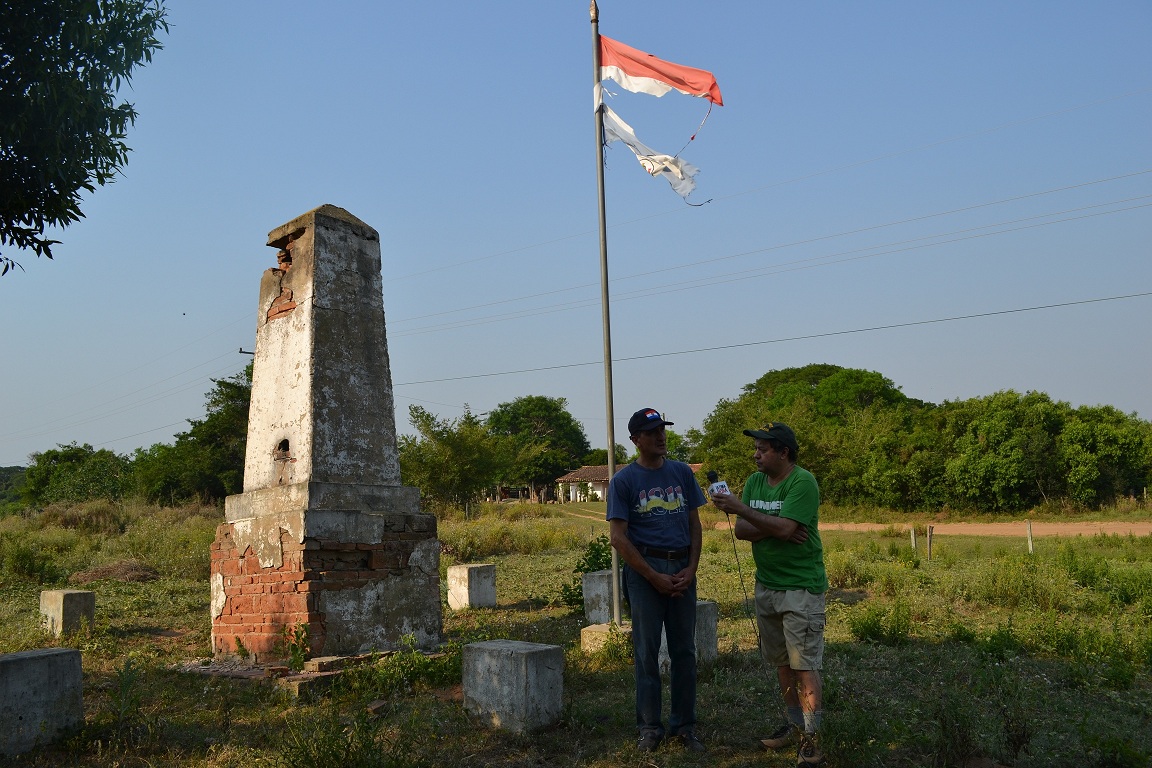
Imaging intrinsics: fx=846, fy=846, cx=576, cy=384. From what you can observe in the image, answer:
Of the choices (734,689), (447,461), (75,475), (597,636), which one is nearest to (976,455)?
(447,461)

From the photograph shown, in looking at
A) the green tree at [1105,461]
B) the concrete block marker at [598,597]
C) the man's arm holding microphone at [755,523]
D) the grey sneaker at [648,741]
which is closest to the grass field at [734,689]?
the grey sneaker at [648,741]

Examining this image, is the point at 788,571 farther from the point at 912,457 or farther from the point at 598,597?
the point at 912,457

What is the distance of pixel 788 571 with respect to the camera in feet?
14.5

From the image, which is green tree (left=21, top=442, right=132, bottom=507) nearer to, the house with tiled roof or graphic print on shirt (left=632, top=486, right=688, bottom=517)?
the house with tiled roof

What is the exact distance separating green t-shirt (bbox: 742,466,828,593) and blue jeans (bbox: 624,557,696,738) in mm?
449

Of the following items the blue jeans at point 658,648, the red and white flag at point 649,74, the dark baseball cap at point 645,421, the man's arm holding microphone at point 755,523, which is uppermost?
the red and white flag at point 649,74

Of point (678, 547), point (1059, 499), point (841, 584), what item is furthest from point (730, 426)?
point (678, 547)

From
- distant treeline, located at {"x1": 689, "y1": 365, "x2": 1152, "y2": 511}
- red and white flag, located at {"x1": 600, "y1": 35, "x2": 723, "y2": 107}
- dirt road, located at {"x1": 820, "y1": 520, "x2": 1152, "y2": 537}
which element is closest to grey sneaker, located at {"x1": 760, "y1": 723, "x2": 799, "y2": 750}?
red and white flag, located at {"x1": 600, "y1": 35, "x2": 723, "y2": 107}

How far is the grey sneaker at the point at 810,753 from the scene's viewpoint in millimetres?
4070

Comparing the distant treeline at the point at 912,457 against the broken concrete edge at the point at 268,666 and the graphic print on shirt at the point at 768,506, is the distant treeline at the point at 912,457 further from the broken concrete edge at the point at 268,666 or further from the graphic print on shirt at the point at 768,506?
the graphic print on shirt at the point at 768,506

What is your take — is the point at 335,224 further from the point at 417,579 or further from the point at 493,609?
the point at 493,609

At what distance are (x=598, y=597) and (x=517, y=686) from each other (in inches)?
168

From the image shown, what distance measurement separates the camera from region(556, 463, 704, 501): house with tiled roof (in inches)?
2394

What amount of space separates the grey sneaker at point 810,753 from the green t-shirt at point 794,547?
72 centimetres
